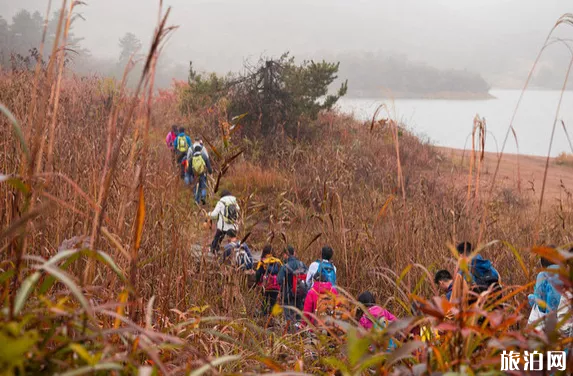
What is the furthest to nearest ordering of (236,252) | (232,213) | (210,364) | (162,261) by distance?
1. (232,213)
2. (236,252)
3. (162,261)
4. (210,364)

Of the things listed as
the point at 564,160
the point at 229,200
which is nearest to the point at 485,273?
the point at 229,200

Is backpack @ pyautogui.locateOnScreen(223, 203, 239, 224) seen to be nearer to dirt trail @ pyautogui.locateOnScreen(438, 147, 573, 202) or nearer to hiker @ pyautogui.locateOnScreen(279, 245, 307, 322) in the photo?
hiker @ pyautogui.locateOnScreen(279, 245, 307, 322)

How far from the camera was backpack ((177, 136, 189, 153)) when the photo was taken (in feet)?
31.3

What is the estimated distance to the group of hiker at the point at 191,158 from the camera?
8.22 meters

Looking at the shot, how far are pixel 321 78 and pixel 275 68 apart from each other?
1.22 m

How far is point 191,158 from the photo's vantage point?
855cm

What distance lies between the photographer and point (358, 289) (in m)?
5.04

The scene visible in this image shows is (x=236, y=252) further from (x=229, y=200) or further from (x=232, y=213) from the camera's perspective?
(x=229, y=200)

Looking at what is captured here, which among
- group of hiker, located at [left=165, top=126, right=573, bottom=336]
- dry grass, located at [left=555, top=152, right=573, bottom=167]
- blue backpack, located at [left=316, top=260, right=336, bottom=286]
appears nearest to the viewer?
group of hiker, located at [left=165, top=126, right=573, bottom=336]

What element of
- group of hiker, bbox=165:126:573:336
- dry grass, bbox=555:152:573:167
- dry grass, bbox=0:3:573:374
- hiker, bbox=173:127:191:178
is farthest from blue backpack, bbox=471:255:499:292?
dry grass, bbox=555:152:573:167

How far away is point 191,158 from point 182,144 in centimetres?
114

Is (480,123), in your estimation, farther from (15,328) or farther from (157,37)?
(15,328)

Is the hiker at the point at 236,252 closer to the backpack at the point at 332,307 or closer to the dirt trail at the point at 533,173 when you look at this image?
the backpack at the point at 332,307

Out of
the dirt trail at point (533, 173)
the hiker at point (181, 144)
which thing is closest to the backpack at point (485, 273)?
the hiker at point (181, 144)
